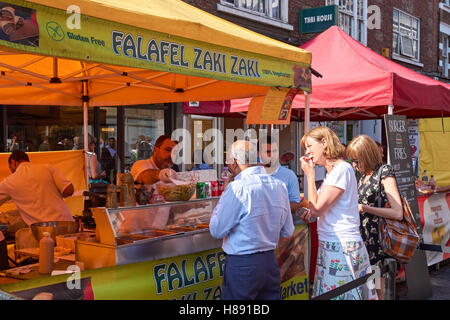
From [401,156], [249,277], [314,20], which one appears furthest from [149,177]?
[314,20]

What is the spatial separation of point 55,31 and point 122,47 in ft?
1.65

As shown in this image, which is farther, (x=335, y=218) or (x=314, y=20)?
(x=314, y=20)

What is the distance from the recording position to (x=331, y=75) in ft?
24.7

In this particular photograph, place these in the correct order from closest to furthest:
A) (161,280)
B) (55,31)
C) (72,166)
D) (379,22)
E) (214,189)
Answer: (55,31), (161,280), (214,189), (72,166), (379,22)

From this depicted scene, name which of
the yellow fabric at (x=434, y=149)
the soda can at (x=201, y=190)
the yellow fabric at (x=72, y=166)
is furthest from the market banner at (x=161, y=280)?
the yellow fabric at (x=434, y=149)

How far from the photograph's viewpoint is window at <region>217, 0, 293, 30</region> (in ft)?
41.8

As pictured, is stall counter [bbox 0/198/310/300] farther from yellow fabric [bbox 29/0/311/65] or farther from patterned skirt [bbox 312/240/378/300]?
yellow fabric [bbox 29/0/311/65]

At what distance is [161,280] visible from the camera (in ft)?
12.3

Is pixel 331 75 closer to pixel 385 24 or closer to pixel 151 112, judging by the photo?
pixel 151 112

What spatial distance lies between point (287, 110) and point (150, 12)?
2.16 meters

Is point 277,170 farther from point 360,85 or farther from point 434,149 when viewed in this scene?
point 434,149

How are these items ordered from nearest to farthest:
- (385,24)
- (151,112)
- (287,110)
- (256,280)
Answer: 1. (256,280)
2. (287,110)
3. (151,112)
4. (385,24)
